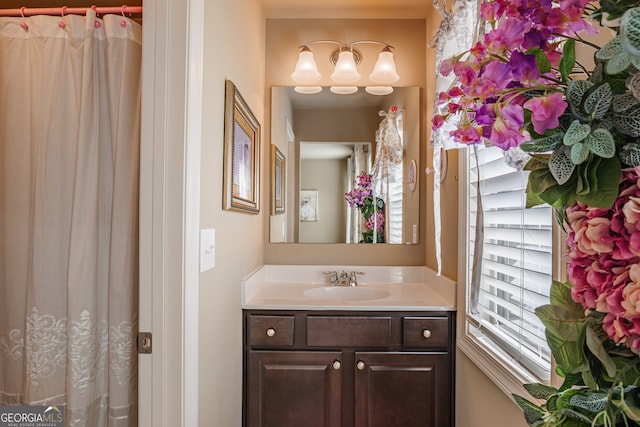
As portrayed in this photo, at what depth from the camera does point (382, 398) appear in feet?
5.90

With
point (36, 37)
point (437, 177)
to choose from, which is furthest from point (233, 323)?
point (36, 37)

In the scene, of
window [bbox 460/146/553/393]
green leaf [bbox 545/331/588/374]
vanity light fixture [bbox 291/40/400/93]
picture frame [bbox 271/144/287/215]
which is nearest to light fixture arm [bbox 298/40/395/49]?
vanity light fixture [bbox 291/40/400/93]

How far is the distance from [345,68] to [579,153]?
2.12m

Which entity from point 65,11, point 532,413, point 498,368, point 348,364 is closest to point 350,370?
point 348,364

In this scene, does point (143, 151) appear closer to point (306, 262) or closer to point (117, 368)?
point (117, 368)

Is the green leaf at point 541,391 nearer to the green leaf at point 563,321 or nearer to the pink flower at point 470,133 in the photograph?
the green leaf at point 563,321

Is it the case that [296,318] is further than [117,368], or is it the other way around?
[296,318]

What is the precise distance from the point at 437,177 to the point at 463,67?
1.19 meters

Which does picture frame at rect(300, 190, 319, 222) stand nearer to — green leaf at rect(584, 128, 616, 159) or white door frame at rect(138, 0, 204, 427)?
white door frame at rect(138, 0, 204, 427)

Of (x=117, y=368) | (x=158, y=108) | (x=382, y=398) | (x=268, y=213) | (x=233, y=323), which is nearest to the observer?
(x=158, y=108)

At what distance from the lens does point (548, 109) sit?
422 millimetres

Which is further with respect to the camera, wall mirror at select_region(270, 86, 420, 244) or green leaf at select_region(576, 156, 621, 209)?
wall mirror at select_region(270, 86, 420, 244)

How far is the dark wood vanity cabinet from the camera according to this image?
1.80 metres

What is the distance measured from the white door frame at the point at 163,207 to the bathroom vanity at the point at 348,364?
0.77 metres
